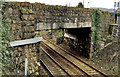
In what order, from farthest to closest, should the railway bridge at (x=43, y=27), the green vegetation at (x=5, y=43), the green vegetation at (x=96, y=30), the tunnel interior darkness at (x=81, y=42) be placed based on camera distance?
the tunnel interior darkness at (x=81, y=42), the green vegetation at (x=96, y=30), the railway bridge at (x=43, y=27), the green vegetation at (x=5, y=43)

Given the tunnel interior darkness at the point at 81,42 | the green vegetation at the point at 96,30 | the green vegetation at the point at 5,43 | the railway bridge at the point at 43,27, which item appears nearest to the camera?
the green vegetation at the point at 5,43

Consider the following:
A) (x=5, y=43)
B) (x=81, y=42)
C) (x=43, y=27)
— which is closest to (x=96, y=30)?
(x=81, y=42)

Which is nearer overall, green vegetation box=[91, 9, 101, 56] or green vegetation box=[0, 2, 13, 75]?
green vegetation box=[0, 2, 13, 75]

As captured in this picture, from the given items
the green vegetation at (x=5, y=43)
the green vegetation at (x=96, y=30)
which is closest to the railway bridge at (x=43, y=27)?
the green vegetation at (x=5, y=43)

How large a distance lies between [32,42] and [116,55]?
701 centimetres

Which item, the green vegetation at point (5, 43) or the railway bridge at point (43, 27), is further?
the railway bridge at point (43, 27)

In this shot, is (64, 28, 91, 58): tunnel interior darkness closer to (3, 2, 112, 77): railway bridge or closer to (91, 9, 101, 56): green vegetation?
(3, 2, 112, 77): railway bridge

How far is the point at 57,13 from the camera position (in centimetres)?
644

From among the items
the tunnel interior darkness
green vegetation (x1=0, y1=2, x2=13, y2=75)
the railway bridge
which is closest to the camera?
green vegetation (x1=0, y1=2, x2=13, y2=75)

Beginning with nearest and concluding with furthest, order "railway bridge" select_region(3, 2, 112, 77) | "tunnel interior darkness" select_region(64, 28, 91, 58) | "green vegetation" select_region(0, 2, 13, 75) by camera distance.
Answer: "green vegetation" select_region(0, 2, 13, 75) → "railway bridge" select_region(3, 2, 112, 77) → "tunnel interior darkness" select_region(64, 28, 91, 58)

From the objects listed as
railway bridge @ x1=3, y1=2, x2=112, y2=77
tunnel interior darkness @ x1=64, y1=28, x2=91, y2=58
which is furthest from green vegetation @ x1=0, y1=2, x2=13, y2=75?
tunnel interior darkness @ x1=64, y1=28, x2=91, y2=58

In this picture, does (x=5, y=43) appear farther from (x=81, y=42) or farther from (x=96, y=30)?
(x=96, y=30)

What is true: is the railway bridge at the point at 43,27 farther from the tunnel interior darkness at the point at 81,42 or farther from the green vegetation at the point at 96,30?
the green vegetation at the point at 96,30

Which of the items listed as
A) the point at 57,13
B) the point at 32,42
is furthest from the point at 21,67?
the point at 57,13
